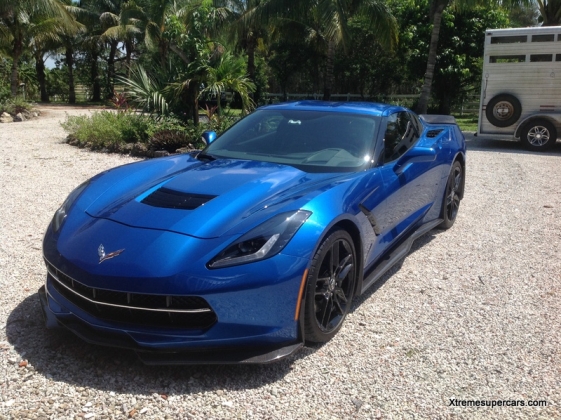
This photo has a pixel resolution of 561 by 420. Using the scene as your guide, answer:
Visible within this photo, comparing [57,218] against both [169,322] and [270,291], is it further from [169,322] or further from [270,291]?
[270,291]

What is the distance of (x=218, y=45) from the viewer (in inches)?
457

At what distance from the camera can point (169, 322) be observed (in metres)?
2.77

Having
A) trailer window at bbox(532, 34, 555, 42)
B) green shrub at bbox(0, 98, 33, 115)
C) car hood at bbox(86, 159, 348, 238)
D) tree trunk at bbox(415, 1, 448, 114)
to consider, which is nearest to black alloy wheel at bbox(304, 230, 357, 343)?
car hood at bbox(86, 159, 348, 238)

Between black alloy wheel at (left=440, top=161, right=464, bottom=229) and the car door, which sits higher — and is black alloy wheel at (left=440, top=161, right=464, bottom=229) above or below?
below

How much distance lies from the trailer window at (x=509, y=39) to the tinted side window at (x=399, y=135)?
9.81 m

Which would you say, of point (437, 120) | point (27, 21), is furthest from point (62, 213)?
point (27, 21)

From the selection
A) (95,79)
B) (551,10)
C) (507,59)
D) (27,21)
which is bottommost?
(95,79)

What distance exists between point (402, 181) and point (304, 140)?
83 cm

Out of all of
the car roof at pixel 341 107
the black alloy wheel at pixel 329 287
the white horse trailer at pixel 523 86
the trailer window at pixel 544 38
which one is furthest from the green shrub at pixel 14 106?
the black alloy wheel at pixel 329 287

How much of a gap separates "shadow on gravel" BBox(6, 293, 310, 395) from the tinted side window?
182cm

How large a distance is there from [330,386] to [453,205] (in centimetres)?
362

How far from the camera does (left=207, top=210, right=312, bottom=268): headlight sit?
2.75m

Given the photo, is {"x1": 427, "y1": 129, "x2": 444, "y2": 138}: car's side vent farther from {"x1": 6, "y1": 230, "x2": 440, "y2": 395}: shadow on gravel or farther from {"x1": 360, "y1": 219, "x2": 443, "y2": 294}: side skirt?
{"x1": 6, "y1": 230, "x2": 440, "y2": 395}: shadow on gravel

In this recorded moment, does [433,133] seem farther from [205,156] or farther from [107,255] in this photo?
[107,255]
